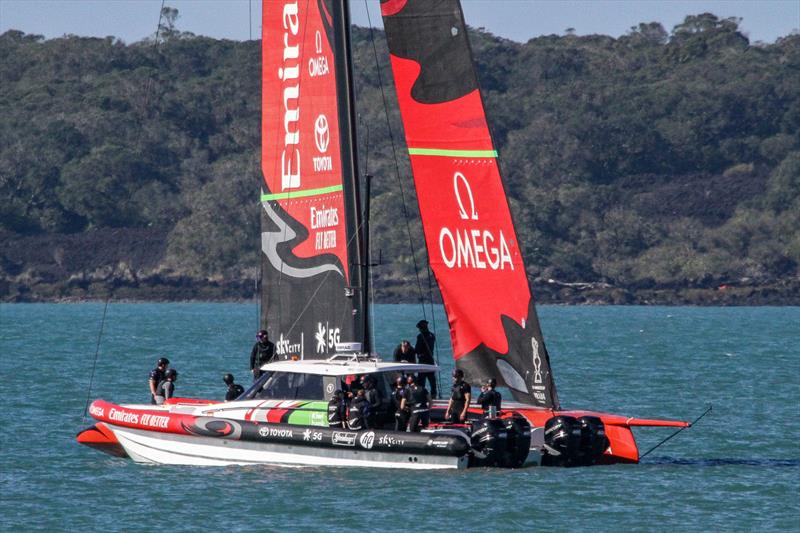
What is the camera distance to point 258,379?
22719mm

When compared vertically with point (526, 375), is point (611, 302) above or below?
above

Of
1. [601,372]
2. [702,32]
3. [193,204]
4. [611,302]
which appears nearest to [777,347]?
[601,372]

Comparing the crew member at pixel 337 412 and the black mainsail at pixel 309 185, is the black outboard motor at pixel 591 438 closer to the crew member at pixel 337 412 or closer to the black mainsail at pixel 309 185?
the crew member at pixel 337 412

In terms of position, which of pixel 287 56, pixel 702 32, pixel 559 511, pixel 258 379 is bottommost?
pixel 559 511

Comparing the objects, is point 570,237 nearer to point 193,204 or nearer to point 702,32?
point 193,204

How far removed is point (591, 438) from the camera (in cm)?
2161

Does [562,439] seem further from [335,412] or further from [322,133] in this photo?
[322,133]

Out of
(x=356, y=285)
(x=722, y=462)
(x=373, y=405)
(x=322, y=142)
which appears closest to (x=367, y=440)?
(x=373, y=405)

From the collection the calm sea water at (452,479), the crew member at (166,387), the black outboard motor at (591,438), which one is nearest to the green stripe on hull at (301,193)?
the crew member at (166,387)

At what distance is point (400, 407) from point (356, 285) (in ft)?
9.38

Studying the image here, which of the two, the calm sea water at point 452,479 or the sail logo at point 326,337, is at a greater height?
the sail logo at point 326,337

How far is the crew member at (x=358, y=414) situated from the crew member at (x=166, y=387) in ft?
13.4

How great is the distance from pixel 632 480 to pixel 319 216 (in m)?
5.99

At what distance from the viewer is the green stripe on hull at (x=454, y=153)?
23.0 meters
